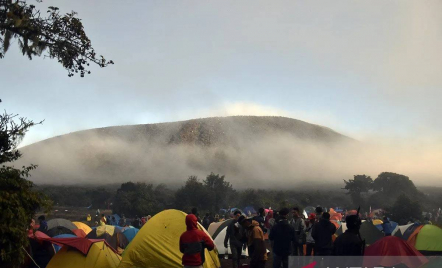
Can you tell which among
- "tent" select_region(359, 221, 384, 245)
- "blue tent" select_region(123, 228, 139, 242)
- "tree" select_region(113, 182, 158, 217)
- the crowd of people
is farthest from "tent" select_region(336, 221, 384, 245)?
"tree" select_region(113, 182, 158, 217)

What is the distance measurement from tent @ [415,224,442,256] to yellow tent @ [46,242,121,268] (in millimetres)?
11730

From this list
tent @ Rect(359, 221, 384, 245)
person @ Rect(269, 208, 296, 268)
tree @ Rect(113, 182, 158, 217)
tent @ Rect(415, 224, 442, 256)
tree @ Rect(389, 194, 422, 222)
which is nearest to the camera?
person @ Rect(269, 208, 296, 268)

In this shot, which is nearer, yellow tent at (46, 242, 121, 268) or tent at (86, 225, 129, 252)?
yellow tent at (46, 242, 121, 268)

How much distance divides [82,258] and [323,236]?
6.84m

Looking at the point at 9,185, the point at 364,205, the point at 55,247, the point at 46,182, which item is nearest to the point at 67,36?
the point at 9,185

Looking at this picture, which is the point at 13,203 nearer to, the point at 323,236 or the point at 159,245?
the point at 159,245

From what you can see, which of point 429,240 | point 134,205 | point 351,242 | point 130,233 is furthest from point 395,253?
point 134,205

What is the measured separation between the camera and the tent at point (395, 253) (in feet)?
38.0

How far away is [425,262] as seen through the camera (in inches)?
476

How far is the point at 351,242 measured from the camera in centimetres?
884

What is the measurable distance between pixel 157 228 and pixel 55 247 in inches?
155

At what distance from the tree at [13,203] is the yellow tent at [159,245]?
3990 mm

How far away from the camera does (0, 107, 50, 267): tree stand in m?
9.82

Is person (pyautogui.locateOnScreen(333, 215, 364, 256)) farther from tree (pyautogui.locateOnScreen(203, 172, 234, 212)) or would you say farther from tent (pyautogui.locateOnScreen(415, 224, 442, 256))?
tree (pyautogui.locateOnScreen(203, 172, 234, 212))
